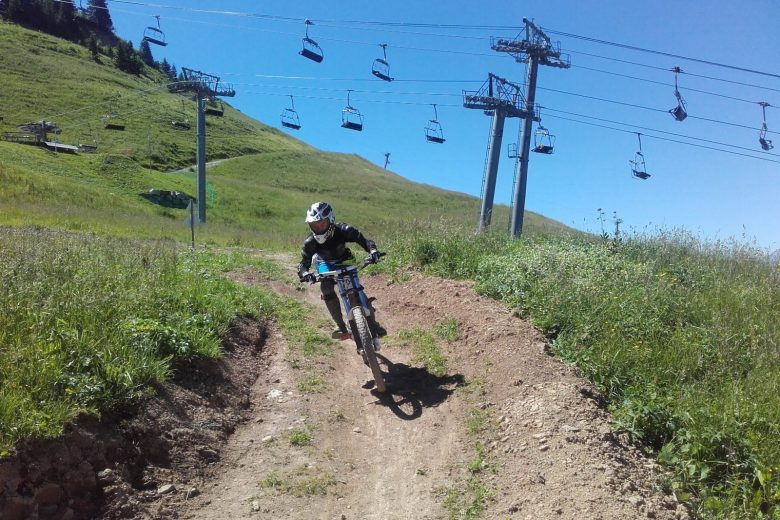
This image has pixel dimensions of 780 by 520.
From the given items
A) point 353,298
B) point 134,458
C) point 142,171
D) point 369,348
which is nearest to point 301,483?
point 134,458

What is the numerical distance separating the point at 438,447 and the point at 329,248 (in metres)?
3.35

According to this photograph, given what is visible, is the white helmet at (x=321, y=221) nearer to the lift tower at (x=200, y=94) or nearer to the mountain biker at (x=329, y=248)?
the mountain biker at (x=329, y=248)

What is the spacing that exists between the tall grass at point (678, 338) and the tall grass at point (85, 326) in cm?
467

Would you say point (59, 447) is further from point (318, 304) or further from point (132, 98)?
point (132, 98)

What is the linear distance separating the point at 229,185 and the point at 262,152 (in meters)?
36.7

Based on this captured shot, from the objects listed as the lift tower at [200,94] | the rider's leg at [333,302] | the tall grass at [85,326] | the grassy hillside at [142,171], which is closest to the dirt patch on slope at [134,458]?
the tall grass at [85,326]

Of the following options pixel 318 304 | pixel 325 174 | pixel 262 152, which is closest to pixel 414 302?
pixel 318 304

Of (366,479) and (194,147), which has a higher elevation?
(194,147)

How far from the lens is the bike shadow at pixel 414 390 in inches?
250

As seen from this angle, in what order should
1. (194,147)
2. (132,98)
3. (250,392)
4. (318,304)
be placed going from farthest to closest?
(132,98) < (194,147) < (318,304) < (250,392)

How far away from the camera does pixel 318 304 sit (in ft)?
35.3

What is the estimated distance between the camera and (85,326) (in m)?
5.18

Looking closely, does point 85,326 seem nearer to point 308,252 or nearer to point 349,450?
point 349,450

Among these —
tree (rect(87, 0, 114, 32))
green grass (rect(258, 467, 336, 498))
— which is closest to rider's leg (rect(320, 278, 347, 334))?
green grass (rect(258, 467, 336, 498))
